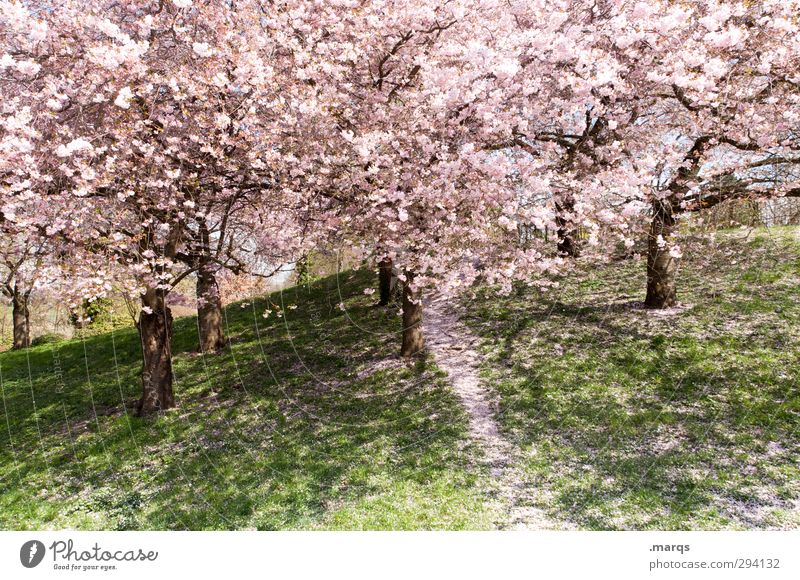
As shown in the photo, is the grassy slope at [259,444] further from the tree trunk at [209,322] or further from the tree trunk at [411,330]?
the tree trunk at [411,330]

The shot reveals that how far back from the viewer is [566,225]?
44.6ft

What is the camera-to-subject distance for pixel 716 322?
16.1 metres

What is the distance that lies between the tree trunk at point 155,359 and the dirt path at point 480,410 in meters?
7.47

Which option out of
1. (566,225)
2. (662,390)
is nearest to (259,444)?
(566,225)

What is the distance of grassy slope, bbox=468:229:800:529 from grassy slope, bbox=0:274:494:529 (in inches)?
79.3

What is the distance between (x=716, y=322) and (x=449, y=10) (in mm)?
10925

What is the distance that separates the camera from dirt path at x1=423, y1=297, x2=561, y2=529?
1037 centimetres

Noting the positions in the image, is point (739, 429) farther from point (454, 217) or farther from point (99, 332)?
point (99, 332)

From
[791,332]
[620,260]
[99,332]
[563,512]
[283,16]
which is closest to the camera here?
[563,512]

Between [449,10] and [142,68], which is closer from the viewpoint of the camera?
[142,68]

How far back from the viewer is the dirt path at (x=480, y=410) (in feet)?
34.0

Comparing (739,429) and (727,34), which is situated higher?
(727,34)

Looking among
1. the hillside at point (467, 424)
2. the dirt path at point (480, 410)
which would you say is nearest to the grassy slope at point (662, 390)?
the hillside at point (467, 424)

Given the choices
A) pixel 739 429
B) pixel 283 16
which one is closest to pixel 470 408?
pixel 739 429
